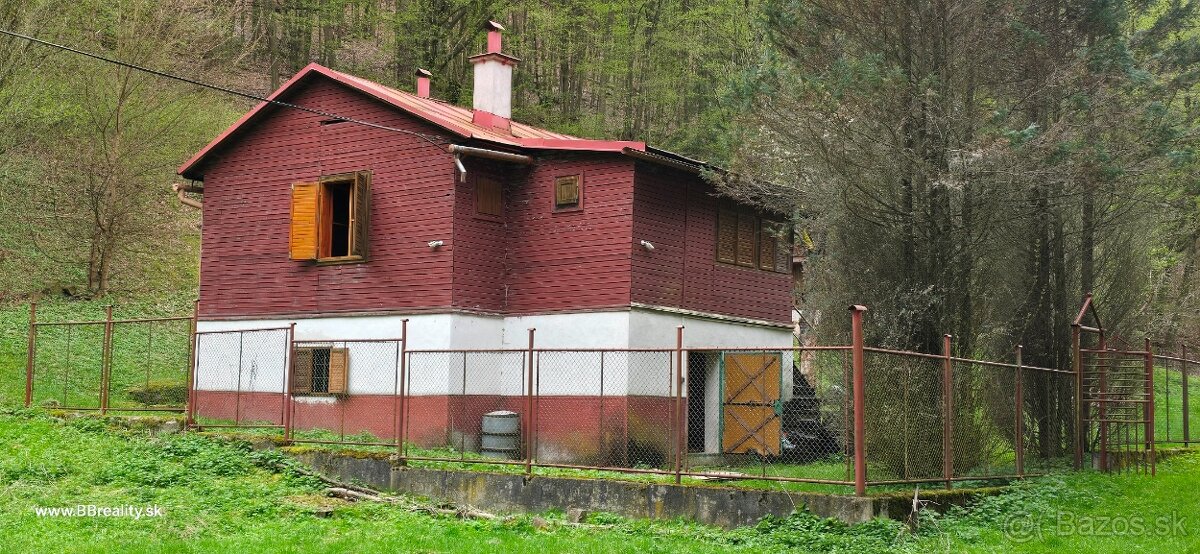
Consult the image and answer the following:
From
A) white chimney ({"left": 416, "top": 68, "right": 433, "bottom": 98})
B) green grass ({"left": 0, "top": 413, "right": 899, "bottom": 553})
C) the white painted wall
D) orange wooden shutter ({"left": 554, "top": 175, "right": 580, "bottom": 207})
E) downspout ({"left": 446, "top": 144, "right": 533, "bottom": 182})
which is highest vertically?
white chimney ({"left": 416, "top": 68, "right": 433, "bottom": 98})

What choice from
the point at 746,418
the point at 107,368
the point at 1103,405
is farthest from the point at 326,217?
the point at 1103,405

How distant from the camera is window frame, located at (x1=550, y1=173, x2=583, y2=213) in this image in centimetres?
1972

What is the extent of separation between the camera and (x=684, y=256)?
67.4 feet

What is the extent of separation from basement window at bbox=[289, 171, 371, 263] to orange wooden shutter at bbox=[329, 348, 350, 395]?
1.65 metres

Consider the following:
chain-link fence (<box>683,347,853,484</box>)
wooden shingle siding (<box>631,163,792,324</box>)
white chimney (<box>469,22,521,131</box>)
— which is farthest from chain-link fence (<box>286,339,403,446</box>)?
white chimney (<box>469,22,521,131</box>)

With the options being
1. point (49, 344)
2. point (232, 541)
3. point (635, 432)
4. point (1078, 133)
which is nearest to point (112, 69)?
point (49, 344)

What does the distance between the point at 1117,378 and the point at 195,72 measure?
28.9 metres

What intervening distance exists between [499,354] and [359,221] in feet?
11.1

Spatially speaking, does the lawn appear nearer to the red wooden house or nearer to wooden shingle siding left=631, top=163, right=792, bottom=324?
the red wooden house

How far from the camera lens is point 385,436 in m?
19.2

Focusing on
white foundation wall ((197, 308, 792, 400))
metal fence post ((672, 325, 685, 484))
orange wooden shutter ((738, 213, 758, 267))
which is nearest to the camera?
metal fence post ((672, 325, 685, 484))

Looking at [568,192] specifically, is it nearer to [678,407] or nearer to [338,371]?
[338,371]

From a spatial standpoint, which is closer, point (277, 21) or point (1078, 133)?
point (1078, 133)

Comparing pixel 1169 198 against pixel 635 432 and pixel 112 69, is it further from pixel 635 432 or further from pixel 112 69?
pixel 112 69
